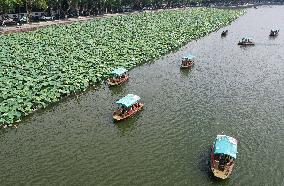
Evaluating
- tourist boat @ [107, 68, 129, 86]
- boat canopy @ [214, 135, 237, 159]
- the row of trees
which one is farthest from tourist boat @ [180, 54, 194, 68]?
the row of trees

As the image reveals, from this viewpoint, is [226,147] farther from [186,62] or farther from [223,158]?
[186,62]

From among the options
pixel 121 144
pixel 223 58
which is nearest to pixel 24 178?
pixel 121 144

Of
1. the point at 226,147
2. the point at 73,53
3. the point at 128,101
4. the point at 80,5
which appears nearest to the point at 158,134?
the point at 128,101

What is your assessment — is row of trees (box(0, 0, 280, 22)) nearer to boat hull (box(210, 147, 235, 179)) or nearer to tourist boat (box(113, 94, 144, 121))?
tourist boat (box(113, 94, 144, 121))

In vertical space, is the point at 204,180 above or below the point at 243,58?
below

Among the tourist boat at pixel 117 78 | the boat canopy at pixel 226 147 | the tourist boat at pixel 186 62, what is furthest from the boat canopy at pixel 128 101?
the tourist boat at pixel 186 62

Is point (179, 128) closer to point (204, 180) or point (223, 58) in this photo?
point (204, 180)

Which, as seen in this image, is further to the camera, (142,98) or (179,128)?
(142,98)
